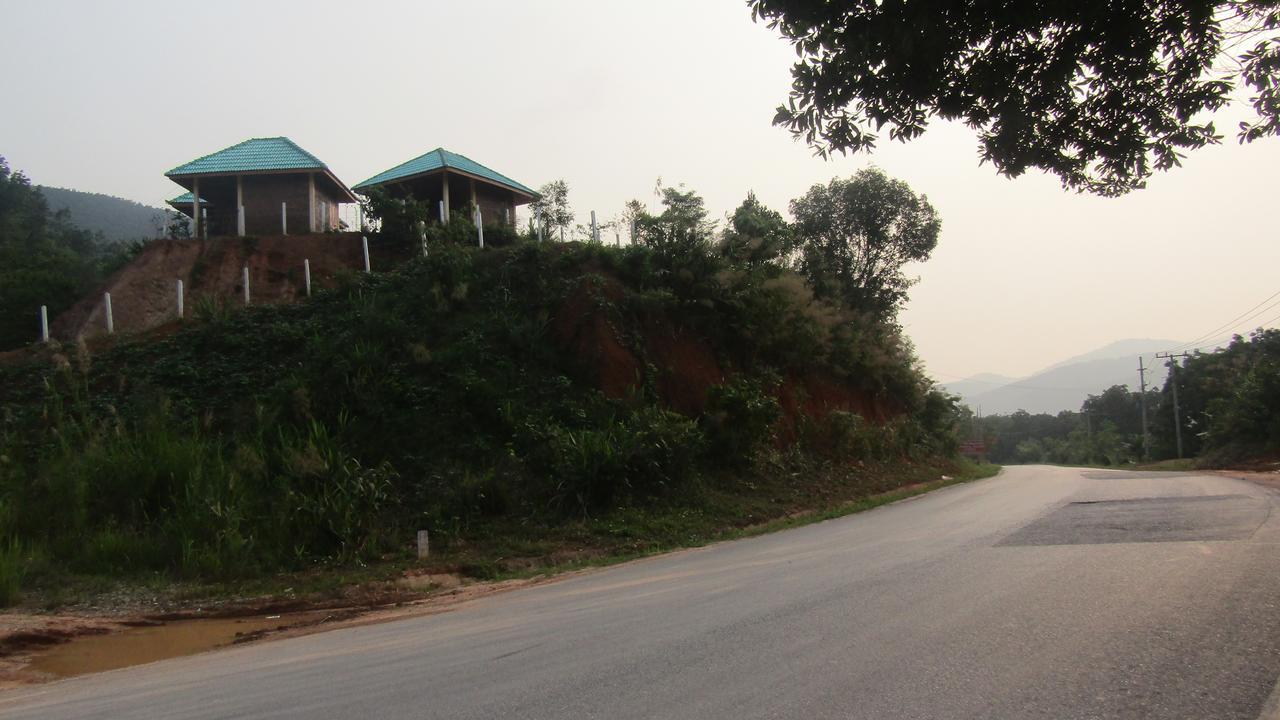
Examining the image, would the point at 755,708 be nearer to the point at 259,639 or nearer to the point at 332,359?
the point at 259,639

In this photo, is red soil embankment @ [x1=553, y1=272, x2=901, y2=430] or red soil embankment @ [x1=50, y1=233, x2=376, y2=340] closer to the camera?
red soil embankment @ [x1=553, y1=272, x2=901, y2=430]

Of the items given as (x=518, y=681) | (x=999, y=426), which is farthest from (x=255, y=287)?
(x=999, y=426)

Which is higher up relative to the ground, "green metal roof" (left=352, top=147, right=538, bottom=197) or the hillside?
"green metal roof" (left=352, top=147, right=538, bottom=197)

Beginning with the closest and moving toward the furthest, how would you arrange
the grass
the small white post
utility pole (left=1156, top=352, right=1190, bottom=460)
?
the grass → the small white post → utility pole (left=1156, top=352, right=1190, bottom=460)

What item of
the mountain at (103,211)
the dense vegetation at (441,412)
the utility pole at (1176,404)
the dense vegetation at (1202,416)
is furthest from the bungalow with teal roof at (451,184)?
the mountain at (103,211)

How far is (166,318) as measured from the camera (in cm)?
2422

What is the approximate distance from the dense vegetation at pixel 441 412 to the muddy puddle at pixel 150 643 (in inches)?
98.2

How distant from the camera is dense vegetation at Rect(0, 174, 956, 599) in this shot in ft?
46.9

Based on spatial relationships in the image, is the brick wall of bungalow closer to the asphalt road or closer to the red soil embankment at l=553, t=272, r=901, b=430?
the red soil embankment at l=553, t=272, r=901, b=430

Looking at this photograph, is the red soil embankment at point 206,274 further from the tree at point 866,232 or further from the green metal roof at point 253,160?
the tree at point 866,232

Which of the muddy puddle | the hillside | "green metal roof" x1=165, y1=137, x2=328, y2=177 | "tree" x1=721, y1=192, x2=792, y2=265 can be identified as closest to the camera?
the muddy puddle

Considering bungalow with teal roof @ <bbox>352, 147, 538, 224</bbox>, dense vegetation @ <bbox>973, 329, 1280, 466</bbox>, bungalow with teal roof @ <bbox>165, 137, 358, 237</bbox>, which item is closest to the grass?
bungalow with teal roof @ <bbox>352, 147, 538, 224</bbox>

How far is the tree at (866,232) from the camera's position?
105ft

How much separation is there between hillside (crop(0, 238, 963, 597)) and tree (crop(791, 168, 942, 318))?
6825 millimetres
